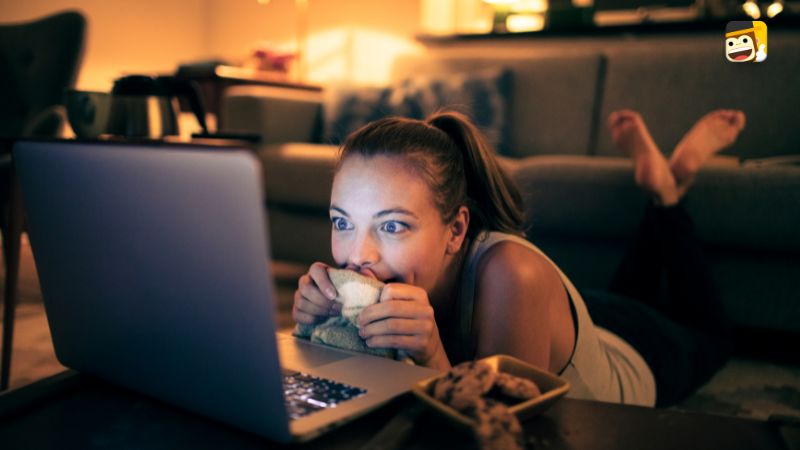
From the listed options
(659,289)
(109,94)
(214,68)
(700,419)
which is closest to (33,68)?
(214,68)

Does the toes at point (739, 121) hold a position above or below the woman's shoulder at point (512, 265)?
above

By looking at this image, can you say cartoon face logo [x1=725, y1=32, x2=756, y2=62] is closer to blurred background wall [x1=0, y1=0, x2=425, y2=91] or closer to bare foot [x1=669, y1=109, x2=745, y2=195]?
bare foot [x1=669, y1=109, x2=745, y2=195]

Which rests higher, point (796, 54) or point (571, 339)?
point (796, 54)

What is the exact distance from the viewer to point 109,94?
48.2 inches

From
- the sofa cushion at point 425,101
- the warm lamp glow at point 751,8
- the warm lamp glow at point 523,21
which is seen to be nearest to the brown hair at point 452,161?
the sofa cushion at point 425,101

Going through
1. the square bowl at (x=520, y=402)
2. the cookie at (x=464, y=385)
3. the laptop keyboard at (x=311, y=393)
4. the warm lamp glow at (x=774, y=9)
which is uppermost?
the warm lamp glow at (x=774, y=9)

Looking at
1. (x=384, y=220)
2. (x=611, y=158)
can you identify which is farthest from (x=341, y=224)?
(x=611, y=158)

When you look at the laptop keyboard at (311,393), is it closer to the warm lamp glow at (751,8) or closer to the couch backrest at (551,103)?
the couch backrest at (551,103)

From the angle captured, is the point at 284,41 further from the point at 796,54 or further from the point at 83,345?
the point at 83,345

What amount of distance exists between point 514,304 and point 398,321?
210 millimetres

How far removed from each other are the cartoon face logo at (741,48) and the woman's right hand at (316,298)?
3.48ft

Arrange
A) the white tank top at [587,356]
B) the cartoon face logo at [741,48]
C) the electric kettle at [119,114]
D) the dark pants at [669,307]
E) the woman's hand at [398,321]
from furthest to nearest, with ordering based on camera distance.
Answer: the cartoon face logo at [741,48] < the dark pants at [669,307] < the electric kettle at [119,114] < the white tank top at [587,356] < the woman's hand at [398,321]

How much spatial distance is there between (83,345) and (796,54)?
A: 2.10m

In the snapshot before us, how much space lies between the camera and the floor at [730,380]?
141 centimetres
